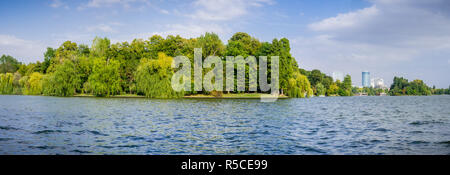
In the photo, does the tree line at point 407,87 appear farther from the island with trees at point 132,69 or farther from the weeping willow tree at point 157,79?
the weeping willow tree at point 157,79

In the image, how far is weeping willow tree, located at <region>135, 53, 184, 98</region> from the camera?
5984 centimetres

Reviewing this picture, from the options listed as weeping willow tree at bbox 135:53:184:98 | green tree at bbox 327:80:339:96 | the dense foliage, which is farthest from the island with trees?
the dense foliage

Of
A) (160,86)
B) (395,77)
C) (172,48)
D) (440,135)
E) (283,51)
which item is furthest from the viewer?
(395,77)

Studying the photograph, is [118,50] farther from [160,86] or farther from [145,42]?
[160,86]

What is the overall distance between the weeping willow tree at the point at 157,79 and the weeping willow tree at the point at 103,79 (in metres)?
8.45

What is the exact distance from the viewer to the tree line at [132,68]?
61688mm

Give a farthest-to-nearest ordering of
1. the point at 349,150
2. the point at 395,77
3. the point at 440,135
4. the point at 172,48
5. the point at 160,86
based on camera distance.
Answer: the point at 395,77 < the point at 172,48 < the point at 160,86 < the point at 440,135 < the point at 349,150

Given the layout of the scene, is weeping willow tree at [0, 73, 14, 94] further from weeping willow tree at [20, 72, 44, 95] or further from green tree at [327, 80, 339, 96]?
green tree at [327, 80, 339, 96]

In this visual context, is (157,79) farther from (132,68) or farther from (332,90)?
(332,90)

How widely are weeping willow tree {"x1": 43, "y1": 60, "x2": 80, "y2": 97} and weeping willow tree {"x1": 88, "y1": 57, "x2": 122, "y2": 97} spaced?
3.99m

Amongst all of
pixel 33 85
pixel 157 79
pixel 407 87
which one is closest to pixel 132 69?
pixel 157 79
